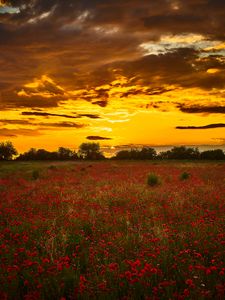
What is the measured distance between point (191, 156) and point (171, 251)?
80854 mm

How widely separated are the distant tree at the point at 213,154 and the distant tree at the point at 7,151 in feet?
198

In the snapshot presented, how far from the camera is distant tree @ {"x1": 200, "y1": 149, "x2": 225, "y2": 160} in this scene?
8200cm

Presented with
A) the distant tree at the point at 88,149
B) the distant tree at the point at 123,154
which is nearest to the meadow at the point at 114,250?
the distant tree at the point at 123,154

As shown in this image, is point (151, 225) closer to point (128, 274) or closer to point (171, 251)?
point (171, 251)

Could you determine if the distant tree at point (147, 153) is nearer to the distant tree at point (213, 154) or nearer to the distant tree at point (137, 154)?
the distant tree at point (137, 154)

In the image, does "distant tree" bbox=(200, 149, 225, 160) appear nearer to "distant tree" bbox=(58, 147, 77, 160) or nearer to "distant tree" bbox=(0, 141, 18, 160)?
"distant tree" bbox=(58, 147, 77, 160)

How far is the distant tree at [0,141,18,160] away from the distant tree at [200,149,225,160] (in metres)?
60.3

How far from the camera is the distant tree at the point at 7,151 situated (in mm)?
102188

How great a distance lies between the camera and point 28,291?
5.15 meters

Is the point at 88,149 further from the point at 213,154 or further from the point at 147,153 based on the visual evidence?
the point at 213,154

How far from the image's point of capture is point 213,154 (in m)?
83.8

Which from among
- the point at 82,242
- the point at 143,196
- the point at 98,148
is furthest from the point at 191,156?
the point at 82,242

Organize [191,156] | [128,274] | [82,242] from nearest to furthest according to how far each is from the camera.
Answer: [128,274] → [82,242] → [191,156]

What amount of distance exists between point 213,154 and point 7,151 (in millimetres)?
64670
